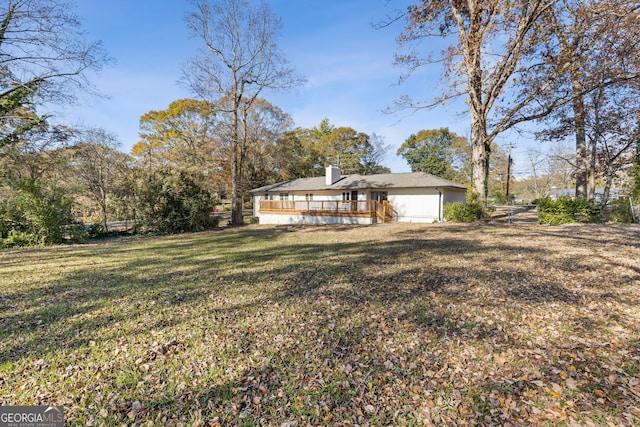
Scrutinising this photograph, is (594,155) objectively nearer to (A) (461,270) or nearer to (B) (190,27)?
(A) (461,270)

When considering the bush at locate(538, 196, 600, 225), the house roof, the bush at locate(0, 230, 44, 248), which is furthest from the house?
the bush at locate(0, 230, 44, 248)

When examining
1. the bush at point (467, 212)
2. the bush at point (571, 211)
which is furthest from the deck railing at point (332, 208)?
the bush at point (571, 211)

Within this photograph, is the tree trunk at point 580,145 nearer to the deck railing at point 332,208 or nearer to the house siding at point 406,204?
the house siding at point 406,204

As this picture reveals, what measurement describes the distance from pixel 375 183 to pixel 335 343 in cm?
1570

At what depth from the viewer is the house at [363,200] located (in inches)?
643

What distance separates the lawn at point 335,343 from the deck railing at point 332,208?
10902mm

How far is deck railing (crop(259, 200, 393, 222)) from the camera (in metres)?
17.1

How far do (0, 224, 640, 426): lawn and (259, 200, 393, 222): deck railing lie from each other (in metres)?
10.9

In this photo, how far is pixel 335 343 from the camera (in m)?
3.13

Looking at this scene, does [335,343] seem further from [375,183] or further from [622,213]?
[622,213]

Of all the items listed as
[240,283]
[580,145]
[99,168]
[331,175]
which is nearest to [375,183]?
[331,175]

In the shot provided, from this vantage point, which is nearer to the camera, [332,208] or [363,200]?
[363,200]

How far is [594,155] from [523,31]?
9.09 meters

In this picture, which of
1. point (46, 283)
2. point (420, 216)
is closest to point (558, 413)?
point (46, 283)
